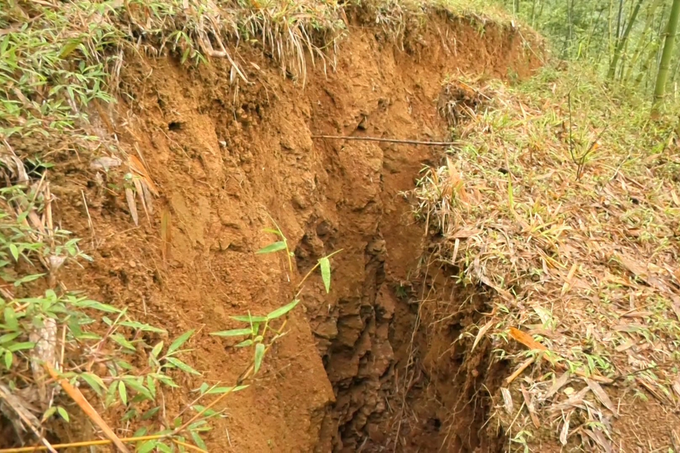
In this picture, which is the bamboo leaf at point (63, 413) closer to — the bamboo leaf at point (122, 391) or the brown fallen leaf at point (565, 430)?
the bamboo leaf at point (122, 391)

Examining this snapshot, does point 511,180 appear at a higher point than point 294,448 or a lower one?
higher

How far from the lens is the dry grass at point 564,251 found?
6.69ft

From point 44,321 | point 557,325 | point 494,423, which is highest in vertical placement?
point 44,321

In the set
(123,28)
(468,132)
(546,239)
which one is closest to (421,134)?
(468,132)

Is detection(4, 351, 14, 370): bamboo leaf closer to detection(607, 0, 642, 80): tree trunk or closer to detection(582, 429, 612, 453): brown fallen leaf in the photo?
detection(582, 429, 612, 453): brown fallen leaf

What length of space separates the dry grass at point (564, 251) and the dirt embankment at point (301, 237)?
27 cm

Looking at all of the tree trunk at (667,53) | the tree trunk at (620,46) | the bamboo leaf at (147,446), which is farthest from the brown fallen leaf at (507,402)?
the tree trunk at (620,46)

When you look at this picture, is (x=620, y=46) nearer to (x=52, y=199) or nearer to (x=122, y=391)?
(x=52, y=199)

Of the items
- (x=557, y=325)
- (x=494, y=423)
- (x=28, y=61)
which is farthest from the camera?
(x=557, y=325)

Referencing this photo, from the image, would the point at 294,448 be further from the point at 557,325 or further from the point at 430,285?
the point at 557,325

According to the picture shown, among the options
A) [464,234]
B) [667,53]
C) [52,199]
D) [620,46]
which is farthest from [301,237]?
[620,46]

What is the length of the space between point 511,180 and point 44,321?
2.59m

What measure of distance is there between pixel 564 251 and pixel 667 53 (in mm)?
2509

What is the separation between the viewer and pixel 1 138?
165 cm
